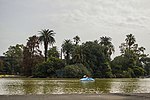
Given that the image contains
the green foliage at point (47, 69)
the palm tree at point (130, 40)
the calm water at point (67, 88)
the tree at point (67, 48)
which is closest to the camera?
the calm water at point (67, 88)

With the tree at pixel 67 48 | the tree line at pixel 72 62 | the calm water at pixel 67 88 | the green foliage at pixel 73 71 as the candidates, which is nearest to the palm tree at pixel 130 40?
the tree line at pixel 72 62

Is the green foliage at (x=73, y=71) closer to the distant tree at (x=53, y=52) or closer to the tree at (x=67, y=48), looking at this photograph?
the tree at (x=67, y=48)

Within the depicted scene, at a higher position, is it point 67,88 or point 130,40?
point 130,40

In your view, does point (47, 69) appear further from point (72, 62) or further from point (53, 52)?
point (53, 52)

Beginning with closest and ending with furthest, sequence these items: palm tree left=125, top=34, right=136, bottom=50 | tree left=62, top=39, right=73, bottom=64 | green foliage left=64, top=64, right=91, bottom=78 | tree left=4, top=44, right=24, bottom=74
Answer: green foliage left=64, top=64, right=91, bottom=78
tree left=62, top=39, right=73, bottom=64
tree left=4, top=44, right=24, bottom=74
palm tree left=125, top=34, right=136, bottom=50

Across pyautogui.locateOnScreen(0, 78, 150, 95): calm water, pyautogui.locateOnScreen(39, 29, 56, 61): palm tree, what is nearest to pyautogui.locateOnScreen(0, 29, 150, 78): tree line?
pyautogui.locateOnScreen(39, 29, 56, 61): palm tree

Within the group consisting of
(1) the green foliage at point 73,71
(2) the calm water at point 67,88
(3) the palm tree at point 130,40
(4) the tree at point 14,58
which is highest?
(3) the palm tree at point 130,40

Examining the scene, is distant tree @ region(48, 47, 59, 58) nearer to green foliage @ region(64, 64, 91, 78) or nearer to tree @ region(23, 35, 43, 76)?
tree @ region(23, 35, 43, 76)

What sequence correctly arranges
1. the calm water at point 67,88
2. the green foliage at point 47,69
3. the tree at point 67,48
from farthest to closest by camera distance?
the tree at point 67,48 < the green foliage at point 47,69 < the calm water at point 67,88

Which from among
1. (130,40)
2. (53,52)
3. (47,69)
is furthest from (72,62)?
(130,40)

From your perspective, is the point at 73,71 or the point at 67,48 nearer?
the point at 73,71

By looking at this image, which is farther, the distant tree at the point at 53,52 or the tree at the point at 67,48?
the distant tree at the point at 53,52

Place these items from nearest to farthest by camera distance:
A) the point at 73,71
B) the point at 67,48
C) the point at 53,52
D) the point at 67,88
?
the point at 67,88
the point at 73,71
the point at 67,48
the point at 53,52

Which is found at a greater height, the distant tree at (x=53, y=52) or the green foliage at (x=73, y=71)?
the distant tree at (x=53, y=52)
